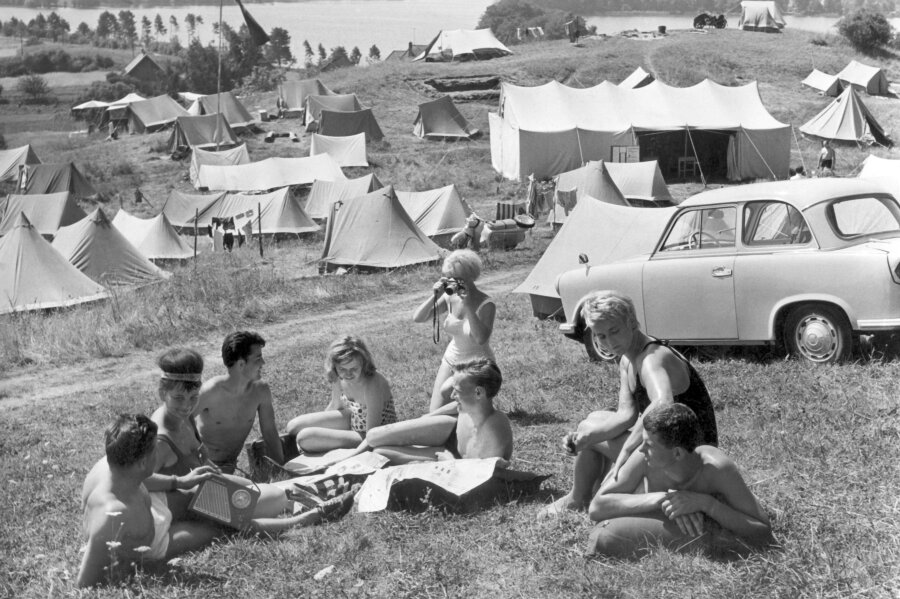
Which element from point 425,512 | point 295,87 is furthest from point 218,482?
point 295,87

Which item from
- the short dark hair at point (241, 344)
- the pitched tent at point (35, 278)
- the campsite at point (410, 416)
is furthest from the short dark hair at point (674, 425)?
the pitched tent at point (35, 278)

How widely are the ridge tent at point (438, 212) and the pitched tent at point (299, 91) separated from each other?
2706cm

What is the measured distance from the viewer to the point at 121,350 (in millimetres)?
11898

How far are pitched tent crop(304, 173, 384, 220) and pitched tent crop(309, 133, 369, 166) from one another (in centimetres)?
758

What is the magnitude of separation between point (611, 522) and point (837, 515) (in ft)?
3.25

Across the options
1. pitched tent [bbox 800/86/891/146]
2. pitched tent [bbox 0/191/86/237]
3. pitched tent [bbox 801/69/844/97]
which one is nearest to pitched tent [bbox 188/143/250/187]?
pitched tent [bbox 0/191/86/237]

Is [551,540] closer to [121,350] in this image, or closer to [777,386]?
[777,386]

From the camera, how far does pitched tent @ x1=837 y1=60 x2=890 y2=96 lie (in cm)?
4522

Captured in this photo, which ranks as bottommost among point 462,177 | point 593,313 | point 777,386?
point 462,177

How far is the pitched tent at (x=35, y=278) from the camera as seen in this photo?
16328 mm

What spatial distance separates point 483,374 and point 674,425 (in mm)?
1533

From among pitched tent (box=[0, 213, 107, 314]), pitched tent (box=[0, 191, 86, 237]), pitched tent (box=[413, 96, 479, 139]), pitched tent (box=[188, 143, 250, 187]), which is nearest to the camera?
pitched tent (box=[0, 213, 107, 314])

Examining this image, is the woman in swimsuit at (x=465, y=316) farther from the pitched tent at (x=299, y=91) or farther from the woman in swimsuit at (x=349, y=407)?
the pitched tent at (x=299, y=91)

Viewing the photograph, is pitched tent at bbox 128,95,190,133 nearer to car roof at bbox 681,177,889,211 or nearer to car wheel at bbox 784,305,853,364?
car roof at bbox 681,177,889,211
